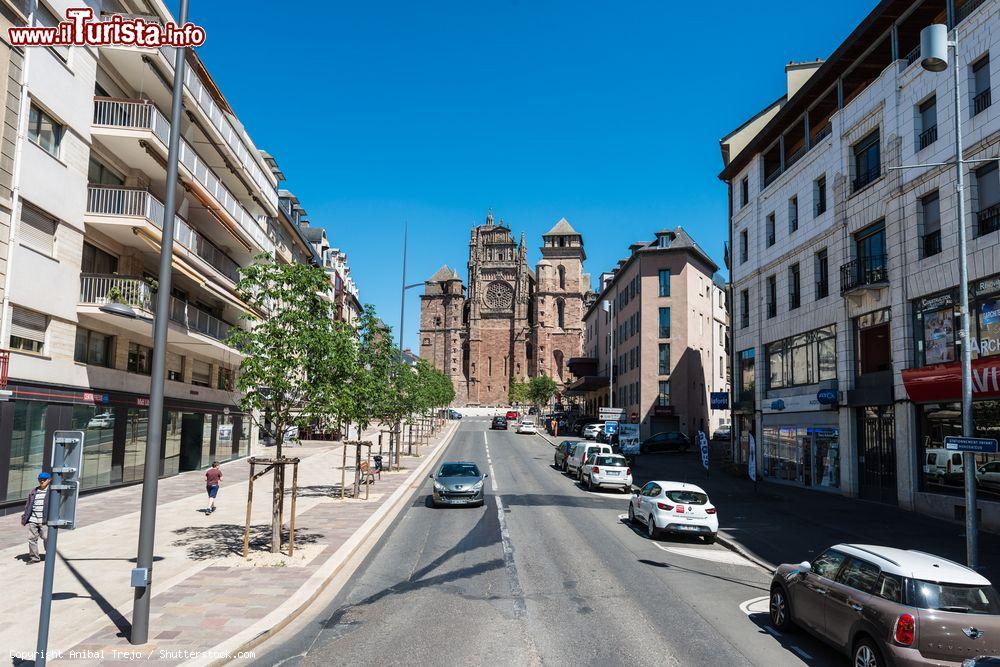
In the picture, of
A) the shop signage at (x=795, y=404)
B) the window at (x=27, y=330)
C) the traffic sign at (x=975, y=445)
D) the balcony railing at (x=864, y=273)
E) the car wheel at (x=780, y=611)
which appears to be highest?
the balcony railing at (x=864, y=273)

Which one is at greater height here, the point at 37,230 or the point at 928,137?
the point at 928,137

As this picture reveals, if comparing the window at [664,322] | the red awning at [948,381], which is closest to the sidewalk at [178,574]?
the red awning at [948,381]

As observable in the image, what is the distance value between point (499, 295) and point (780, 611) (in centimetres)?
12569

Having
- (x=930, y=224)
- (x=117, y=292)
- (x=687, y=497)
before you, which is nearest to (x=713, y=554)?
(x=687, y=497)

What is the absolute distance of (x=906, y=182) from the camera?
2225 centimetres

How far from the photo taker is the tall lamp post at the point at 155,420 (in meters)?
8.37

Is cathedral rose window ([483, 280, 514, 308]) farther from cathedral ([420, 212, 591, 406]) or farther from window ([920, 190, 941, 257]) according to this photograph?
window ([920, 190, 941, 257])

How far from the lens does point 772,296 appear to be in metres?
33.0

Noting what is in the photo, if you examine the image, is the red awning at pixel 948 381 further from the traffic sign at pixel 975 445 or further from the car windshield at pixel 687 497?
the car windshield at pixel 687 497

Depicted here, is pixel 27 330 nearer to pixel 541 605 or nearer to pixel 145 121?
pixel 145 121

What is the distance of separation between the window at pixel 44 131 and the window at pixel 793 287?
1096 inches

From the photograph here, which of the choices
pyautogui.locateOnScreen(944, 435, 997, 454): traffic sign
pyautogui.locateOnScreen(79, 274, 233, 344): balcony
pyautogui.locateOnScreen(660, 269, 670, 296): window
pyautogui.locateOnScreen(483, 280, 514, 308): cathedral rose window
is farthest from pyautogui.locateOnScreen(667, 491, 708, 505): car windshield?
pyautogui.locateOnScreen(483, 280, 514, 308): cathedral rose window

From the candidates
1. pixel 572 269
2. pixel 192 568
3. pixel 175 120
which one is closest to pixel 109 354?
pixel 192 568

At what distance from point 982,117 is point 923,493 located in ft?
36.7
